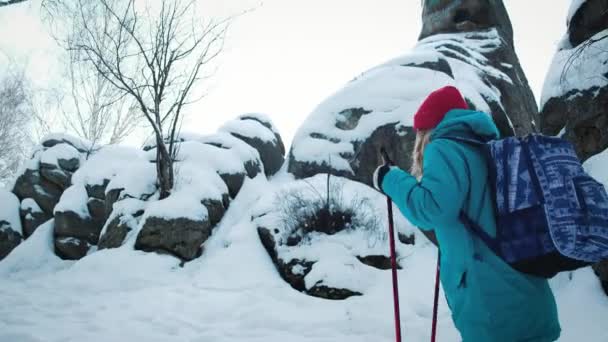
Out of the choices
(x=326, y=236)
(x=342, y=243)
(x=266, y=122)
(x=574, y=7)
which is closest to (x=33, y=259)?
(x=326, y=236)

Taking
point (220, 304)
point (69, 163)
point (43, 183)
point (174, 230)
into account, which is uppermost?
point (69, 163)

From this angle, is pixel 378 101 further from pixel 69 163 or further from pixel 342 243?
pixel 69 163

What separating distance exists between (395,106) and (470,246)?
6433 millimetres

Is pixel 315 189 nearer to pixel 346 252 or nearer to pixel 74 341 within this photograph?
pixel 346 252

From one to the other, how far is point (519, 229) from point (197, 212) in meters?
5.64

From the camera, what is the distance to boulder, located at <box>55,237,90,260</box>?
764 centimetres

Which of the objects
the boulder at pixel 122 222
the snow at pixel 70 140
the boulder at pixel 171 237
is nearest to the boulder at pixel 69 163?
the snow at pixel 70 140

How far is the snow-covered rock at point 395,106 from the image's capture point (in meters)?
7.02

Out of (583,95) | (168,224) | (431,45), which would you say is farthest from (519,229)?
(431,45)

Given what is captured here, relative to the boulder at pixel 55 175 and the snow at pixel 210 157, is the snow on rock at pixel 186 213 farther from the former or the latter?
the boulder at pixel 55 175

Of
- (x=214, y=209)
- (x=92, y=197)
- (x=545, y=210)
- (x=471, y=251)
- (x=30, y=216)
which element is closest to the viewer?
(x=545, y=210)

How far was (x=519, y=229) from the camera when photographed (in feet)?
3.83

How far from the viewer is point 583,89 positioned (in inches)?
148

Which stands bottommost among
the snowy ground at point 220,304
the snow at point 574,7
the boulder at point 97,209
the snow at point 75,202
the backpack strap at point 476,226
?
the snowy ground at point 220,304
